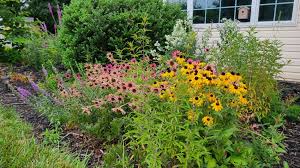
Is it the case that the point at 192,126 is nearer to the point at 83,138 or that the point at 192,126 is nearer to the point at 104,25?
the point at 83,138

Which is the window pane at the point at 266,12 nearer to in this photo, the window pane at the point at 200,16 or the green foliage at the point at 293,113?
the window pane at the point at 200,16

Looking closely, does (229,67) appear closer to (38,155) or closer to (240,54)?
(240,54)

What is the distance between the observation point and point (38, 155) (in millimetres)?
2566

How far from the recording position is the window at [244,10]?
Result: 6.43 metres

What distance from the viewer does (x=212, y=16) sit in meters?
7.54

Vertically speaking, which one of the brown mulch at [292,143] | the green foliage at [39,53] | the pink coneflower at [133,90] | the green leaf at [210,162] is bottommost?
the brown mulch at [292,143]

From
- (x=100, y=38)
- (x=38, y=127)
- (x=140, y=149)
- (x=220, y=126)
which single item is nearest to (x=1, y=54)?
(x=100, y=38)

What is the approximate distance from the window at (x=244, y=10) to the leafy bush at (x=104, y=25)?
1.07m

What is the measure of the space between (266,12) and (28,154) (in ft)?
19.0

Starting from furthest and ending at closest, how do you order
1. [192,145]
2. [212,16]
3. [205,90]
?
[212,16] < [205,90] < [192,145]

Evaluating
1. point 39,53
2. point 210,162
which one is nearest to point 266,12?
point 39,53

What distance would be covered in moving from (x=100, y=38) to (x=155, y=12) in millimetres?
1065

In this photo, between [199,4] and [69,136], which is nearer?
[69,136]

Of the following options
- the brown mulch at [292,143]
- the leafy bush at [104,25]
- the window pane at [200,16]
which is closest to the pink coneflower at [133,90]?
the brown mulch at [292,143]
